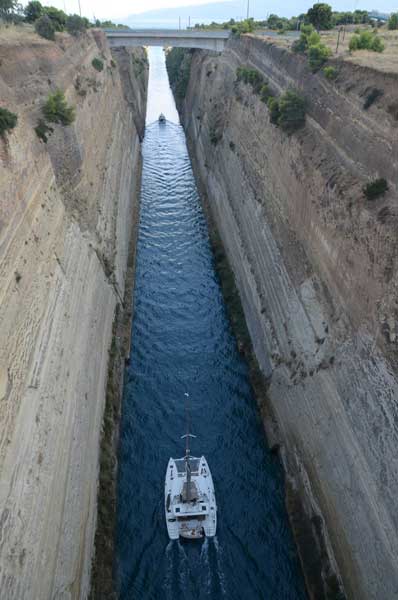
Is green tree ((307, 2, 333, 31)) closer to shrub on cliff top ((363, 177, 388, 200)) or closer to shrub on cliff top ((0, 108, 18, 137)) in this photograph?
shrub on cliff top ((363, 177, 388, 200))

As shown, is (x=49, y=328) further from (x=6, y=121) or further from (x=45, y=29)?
(x=45, y=29)

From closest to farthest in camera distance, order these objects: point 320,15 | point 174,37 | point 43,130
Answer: point 43,130 → point 320,15 → point 174,37

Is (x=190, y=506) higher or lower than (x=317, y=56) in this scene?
lower

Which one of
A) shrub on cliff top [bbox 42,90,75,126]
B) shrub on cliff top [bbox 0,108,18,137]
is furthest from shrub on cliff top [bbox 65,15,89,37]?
shrub on cliff top [bbox 0,108,18,137]

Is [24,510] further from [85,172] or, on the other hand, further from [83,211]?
[85,172]

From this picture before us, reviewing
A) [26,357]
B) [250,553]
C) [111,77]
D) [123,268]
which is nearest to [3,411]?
[26,357]

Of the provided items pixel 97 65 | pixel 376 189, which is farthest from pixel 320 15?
pixel 376 189

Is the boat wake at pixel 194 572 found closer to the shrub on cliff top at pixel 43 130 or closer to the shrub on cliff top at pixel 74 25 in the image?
the shrub on cliff top at pixel 43 130
